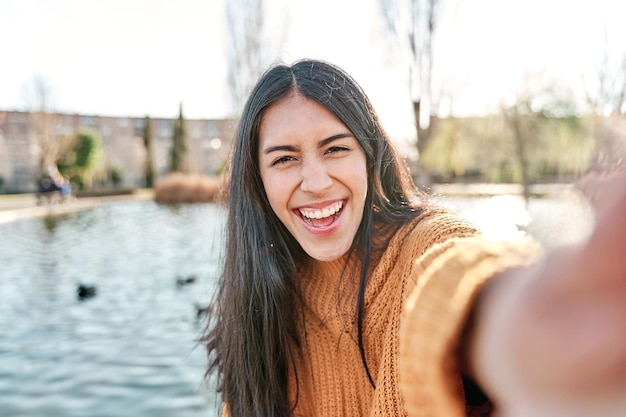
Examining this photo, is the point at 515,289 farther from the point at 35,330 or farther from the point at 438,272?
the point at 35,330

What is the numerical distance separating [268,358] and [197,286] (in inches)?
271

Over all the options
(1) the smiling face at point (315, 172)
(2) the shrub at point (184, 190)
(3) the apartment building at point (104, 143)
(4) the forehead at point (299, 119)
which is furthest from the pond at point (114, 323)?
(3) the apartment building at point (104, 143)

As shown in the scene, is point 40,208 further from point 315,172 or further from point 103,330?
point 315,172

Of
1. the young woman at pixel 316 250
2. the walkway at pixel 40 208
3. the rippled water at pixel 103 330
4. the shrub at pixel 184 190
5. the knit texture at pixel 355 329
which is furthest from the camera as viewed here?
the shrub at pixel 184 190

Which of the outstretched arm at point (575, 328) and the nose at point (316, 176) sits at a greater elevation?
the nose at point (316, 176)

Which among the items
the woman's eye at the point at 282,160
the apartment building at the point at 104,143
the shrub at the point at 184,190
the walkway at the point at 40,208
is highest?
the apartment building at the point at 104,143

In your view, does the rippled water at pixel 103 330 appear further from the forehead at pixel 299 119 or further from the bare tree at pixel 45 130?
the bare tree at pixel 45 130

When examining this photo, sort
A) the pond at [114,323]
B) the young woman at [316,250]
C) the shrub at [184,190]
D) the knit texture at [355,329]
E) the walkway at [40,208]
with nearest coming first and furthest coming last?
1. the knit texture at [355,329]
2. the young woman at [316,250]
3. the pond at [114,323]
4. the walkway at [40,208]
5. the shrub at [184,190]

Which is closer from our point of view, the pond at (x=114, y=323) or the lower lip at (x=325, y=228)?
the lower lip at (x=325, y=228)

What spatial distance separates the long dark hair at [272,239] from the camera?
154cm

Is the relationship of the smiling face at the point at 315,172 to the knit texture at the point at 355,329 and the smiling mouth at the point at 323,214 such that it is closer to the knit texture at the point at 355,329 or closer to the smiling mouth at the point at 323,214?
the smiling mouth at the point at 323,214

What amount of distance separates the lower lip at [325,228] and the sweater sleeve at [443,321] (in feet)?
3.25

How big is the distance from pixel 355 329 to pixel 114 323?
5675 mm

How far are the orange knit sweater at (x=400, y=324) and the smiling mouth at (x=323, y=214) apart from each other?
161 millimetres
